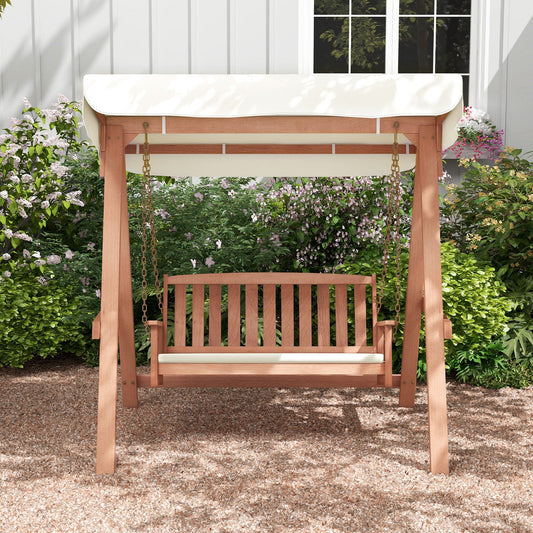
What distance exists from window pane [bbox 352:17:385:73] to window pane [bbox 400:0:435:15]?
0.27 meters

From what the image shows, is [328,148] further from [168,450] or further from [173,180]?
[173,180]

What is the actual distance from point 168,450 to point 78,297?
8.32 feet

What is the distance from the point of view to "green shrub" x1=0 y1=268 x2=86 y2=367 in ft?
16.9

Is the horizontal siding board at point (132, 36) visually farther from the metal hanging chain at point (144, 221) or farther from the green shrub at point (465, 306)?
the green shrub at point (465, 306)

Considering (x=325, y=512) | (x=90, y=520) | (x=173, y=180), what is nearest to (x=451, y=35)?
(x=173, y=180)

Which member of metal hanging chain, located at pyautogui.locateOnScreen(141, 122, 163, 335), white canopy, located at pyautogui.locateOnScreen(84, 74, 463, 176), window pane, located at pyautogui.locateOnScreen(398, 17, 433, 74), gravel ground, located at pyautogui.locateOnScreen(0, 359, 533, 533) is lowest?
gravel ground, located at pyautogui.locateOnScreen(0, 359, 533, 533)

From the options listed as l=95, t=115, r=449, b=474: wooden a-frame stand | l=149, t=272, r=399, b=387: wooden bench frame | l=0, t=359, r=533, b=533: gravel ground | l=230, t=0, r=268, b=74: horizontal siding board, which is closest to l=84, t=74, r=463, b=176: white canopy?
l=95, t=115, r=449, b=474: wooden a-frame stand

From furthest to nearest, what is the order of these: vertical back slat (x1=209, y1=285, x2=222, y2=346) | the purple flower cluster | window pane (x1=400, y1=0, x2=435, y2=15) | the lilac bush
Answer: window pane (x1=400, y1=0, x2=435, y2=15), the purple flower cluster, the lilac bush, vertical back slat (x1=209, y1=285, x2=222, y2=346)

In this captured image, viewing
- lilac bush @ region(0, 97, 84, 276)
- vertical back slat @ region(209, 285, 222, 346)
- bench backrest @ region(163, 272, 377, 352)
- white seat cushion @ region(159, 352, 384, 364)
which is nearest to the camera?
white seat cushion @ region(159, 352, 384, 364)

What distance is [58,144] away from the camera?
18.9 feet

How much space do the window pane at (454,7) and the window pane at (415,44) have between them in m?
0.20

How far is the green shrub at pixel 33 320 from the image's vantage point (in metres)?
5.16

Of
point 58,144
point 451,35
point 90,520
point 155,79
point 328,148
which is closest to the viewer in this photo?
point 90,520

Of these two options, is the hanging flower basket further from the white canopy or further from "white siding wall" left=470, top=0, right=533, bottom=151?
the white canopy
